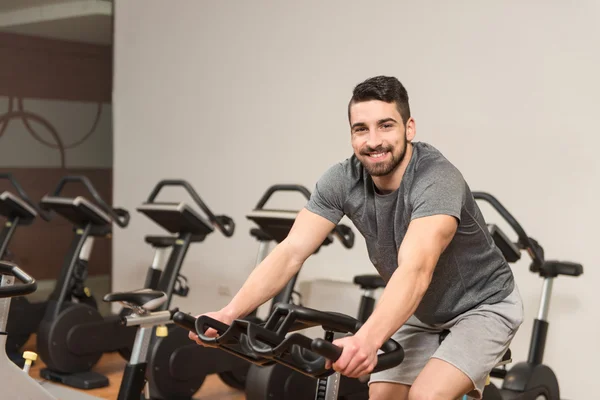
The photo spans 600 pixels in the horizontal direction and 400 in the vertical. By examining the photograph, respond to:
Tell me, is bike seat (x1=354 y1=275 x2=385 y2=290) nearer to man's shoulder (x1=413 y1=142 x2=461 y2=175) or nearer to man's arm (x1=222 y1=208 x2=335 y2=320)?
man's arm (x1=222 y1=208 x2=335 y2=320)

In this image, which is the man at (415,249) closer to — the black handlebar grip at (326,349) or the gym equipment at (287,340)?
the gym equipment at (287,340)

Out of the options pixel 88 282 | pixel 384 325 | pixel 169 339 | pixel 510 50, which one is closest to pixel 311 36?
pixel 510 50

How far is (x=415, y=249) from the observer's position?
2.16 m

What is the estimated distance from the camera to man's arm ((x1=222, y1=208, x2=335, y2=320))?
2.31m

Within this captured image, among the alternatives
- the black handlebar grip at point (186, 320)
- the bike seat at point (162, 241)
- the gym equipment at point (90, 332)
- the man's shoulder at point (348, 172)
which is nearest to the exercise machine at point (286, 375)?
the gym equipment at point (90, 332)

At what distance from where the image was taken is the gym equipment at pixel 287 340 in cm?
173

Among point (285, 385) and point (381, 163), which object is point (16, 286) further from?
point (285, 385)

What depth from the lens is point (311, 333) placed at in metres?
5.28

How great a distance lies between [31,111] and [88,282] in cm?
153

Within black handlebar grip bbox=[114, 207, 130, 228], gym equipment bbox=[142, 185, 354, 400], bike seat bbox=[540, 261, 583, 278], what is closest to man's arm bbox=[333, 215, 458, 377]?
bike seat bbox=[540, 261, 583, 278]

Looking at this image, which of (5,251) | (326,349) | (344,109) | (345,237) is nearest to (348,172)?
(326,349)

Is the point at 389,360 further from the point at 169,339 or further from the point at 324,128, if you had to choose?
the point at 324,128

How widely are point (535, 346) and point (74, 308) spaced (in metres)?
2.83

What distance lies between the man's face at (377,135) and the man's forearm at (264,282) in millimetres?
371
